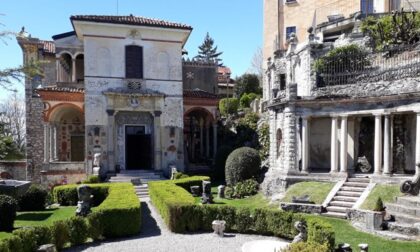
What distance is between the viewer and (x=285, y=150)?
21125 millimetres

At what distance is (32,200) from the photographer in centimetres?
1959

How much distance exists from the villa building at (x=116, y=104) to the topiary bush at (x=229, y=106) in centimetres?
1000

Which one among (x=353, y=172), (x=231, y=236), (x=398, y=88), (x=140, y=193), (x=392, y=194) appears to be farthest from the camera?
(x=140, y=193)

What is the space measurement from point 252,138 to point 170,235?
760 inches

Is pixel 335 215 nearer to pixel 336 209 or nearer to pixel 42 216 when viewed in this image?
pixel 336 209

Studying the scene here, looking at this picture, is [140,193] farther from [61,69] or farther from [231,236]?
[61,69]

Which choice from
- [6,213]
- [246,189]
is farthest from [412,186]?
[6,213]

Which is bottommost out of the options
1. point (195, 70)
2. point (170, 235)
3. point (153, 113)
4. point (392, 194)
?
point (170, 235)

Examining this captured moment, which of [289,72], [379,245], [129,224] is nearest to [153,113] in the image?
[289,72]

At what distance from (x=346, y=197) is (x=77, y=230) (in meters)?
12.2

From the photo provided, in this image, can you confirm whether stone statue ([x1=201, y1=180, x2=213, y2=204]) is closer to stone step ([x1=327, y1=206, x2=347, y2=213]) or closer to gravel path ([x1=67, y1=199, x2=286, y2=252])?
gravel path ([x1=67, y1=199, x2=286, y2=252])

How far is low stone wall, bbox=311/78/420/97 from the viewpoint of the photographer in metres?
17.4

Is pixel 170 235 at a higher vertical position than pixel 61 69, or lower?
lower

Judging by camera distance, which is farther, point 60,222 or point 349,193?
point 349,193
